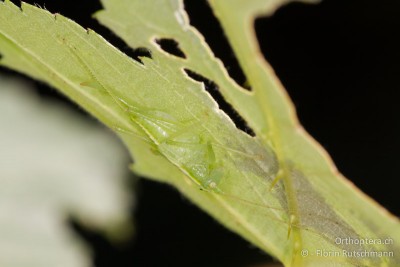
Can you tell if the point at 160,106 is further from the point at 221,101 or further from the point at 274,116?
the point at 274,116

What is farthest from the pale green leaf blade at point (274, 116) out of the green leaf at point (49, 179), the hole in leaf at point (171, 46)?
the green leaf at point (49, 179)

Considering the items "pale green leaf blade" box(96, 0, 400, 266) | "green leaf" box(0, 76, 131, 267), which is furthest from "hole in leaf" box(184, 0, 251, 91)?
"green leaf" box(0, 76, 131, 267)

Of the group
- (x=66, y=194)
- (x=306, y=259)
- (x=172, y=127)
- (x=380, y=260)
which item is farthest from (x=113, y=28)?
(x=66, y=194)

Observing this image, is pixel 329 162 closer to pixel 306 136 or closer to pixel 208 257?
pixel 306 136

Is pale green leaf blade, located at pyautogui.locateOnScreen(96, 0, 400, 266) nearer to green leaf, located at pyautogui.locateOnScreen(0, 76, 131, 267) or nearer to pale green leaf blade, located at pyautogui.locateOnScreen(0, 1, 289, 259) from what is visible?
pale green leaf blade, located at pyautogui.locateOnScreen(0, 1, 289, 259)

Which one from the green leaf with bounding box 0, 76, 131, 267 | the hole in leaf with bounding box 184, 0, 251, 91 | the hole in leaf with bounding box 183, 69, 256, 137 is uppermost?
the hole in leaf with bounding box 184, 0, 251, 91
